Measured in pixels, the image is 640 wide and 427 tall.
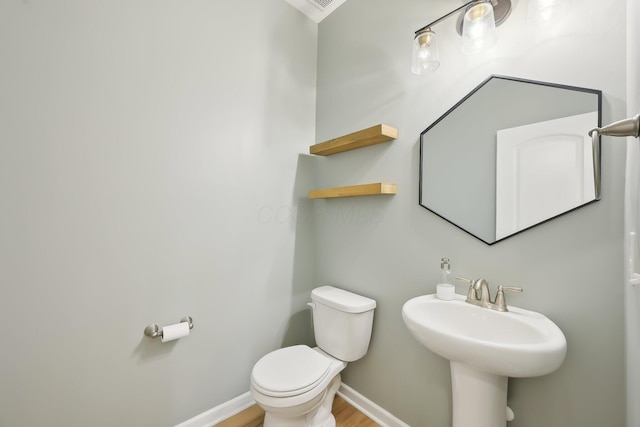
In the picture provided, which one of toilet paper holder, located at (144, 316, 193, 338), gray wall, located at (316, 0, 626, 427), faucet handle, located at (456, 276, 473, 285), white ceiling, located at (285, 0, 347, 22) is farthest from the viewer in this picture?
white ceiling, located at (285, 0, 347, 22)

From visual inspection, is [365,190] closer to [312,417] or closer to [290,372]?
[290,372]

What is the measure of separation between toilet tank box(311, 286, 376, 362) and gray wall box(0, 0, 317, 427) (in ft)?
1.17

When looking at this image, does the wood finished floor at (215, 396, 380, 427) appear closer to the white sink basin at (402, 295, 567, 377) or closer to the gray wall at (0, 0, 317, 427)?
the gray wall at (0, 0, 317, 427)

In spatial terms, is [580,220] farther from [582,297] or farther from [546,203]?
[582,297]

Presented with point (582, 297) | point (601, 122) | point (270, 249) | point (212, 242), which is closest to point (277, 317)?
point (270, 249)

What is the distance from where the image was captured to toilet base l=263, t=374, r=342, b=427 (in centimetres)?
130

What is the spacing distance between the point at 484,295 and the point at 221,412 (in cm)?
158

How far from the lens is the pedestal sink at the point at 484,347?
781 millimetres

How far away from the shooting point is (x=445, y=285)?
3.94 ft

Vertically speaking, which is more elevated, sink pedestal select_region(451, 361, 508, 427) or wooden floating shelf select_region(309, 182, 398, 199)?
wooden floating shelf select_region(309, 182, 398, 199)

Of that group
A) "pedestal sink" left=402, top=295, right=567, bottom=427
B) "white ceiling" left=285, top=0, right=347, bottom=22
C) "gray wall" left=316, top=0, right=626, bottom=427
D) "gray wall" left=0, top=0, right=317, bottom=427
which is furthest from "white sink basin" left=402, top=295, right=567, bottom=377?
"white ceiling" left=285, top=0, right=347, bottom=22

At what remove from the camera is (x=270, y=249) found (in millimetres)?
1759

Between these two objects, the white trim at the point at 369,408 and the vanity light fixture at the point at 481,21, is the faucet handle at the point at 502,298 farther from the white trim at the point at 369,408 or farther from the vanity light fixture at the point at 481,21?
the vanity light fixture at the point at 481,21

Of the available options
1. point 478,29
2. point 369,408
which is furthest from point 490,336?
point 478,29
